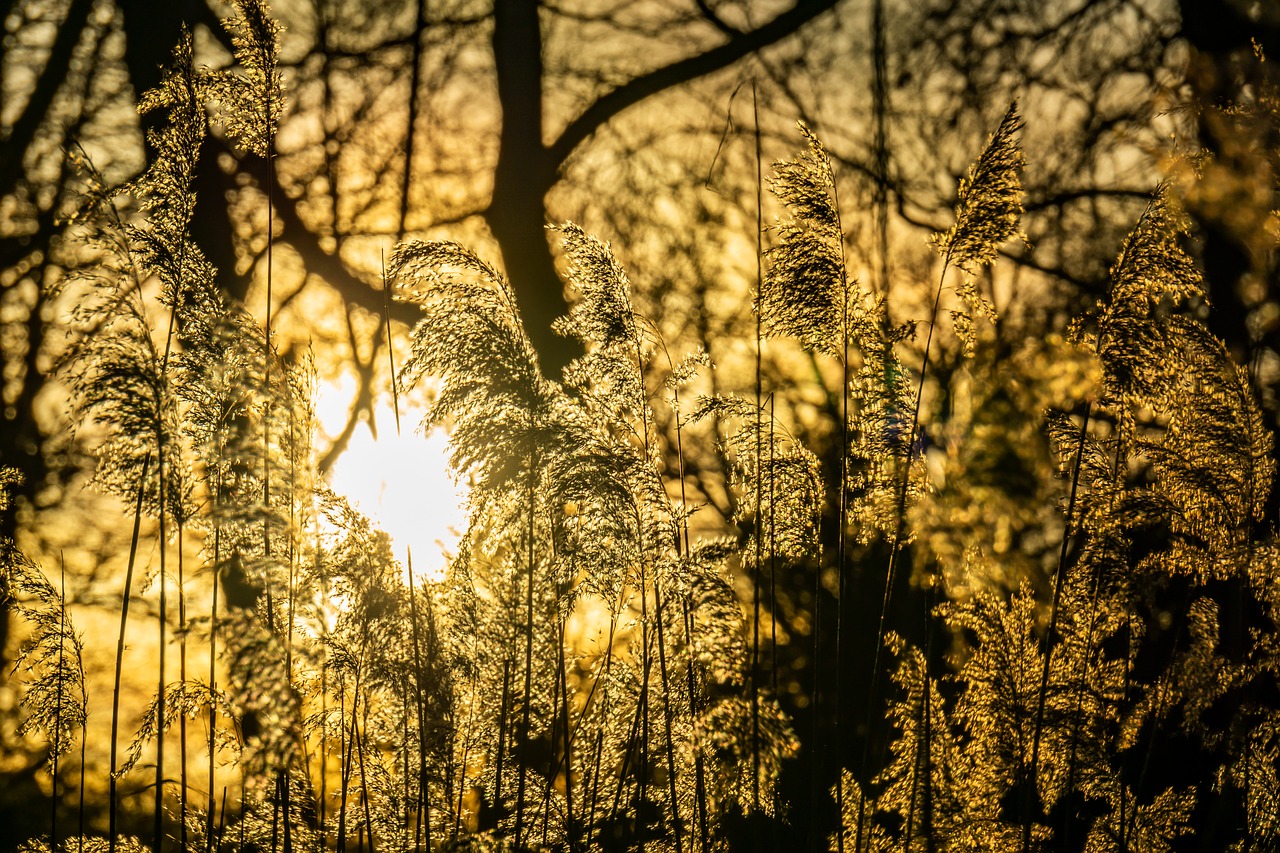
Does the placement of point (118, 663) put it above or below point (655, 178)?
below

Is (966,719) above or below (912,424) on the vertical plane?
below

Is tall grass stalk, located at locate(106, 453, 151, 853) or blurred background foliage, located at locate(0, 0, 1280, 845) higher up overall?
blurred background foliage, located at locate(0, 0, 1280, 845)

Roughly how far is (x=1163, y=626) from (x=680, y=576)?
339 centimetres

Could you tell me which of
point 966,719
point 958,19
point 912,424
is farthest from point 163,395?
point 958,19

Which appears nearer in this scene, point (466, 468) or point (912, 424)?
point (466, 468)

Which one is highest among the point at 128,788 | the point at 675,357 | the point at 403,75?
the point at 403,75

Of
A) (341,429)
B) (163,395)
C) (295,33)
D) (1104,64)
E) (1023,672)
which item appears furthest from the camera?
(1104,64)

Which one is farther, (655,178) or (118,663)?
(655,178)

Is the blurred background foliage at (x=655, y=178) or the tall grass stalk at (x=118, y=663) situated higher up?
the blurred background foliage at (x=655, y=178)

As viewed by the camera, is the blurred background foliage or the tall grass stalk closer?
the tall grass stalk

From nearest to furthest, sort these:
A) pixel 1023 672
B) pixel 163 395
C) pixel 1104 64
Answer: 1. pixel 163 395
2. pixel 1023 672
3. pixel 1104 64

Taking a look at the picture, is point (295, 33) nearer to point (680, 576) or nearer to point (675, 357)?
point (675, 357)

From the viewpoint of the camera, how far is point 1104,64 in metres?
5.10

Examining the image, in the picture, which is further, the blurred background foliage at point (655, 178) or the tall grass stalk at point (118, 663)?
the blurred background foliage at point (655, 178)
